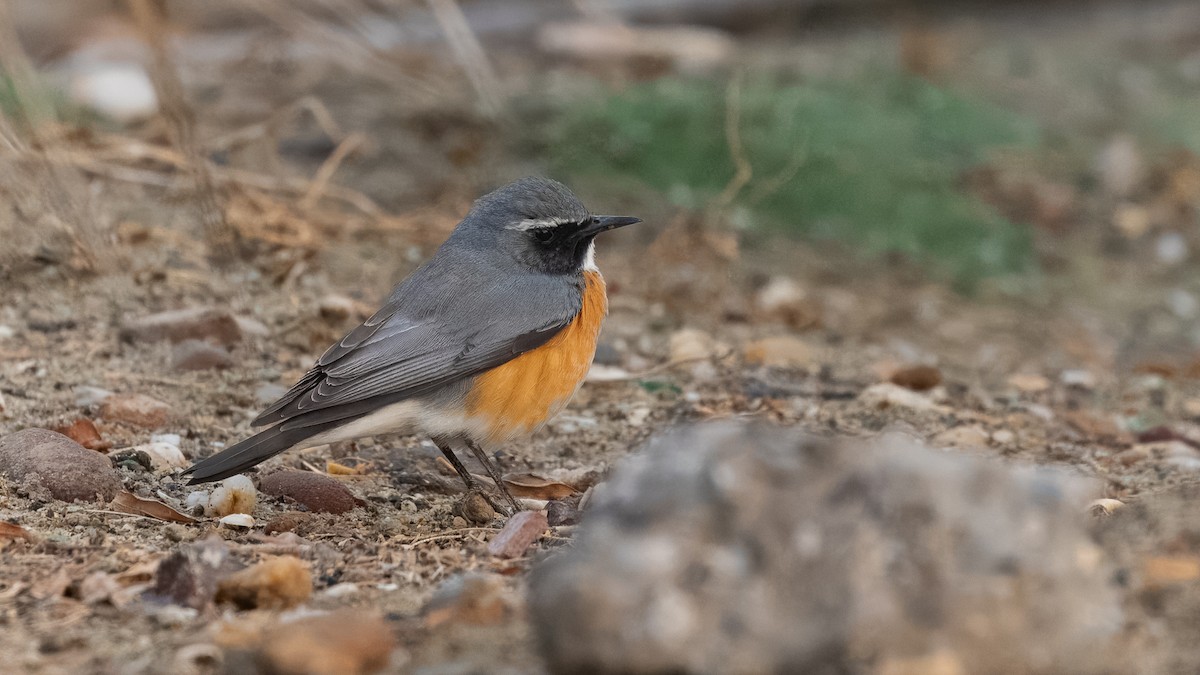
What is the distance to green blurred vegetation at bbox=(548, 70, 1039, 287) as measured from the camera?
9.09m

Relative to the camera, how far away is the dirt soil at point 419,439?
392cm

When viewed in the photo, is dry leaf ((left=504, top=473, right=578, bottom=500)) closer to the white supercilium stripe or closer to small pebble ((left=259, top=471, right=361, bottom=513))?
small pebble ((left=259, top=471, right=361, bottom=513))

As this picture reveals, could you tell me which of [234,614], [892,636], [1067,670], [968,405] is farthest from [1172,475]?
[234,614]

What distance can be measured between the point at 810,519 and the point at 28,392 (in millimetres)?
4046

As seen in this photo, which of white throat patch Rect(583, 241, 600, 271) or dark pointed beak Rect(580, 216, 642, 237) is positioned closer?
dark pointed beak Rect(580, 216, 642, 237)

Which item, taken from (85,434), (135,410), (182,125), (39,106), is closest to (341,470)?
(135,410)

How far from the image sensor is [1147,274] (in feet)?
30.9

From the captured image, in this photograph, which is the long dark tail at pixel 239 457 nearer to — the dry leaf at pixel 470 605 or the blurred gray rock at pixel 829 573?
the dry leaf at pixel 470 605

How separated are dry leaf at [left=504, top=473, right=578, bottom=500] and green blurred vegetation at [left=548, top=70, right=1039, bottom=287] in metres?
3.61

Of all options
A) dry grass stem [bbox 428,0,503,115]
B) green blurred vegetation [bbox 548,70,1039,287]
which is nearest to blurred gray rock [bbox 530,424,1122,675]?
green blurred vegetation [bbox 548,70,1039,287]

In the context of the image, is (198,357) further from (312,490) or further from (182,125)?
(312,490)

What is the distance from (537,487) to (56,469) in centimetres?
184

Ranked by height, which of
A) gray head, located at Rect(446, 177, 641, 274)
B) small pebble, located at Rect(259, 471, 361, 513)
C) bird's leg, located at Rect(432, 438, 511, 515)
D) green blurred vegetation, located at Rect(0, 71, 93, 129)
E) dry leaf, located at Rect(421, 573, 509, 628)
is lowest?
bird's leg, located at Rect(432, 438, 511, 515)

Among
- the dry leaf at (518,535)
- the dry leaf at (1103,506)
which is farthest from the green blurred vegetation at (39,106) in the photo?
the dry leaf at (1103,506)
